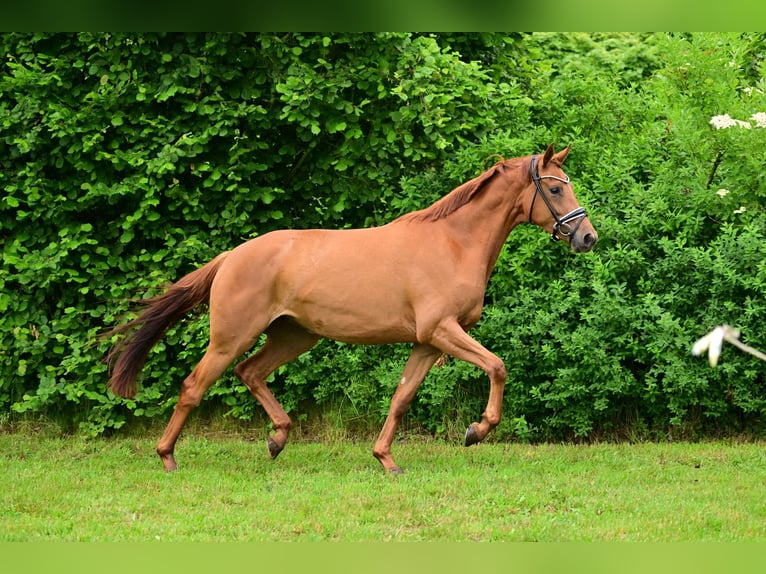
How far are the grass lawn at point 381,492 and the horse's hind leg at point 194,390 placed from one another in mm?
175

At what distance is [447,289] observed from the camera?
7168mm

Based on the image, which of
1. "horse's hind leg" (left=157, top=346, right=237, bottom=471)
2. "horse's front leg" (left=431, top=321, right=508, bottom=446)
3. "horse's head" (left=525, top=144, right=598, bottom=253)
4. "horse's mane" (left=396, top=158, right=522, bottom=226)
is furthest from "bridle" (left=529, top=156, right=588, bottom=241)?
"horse's hind leg" (left=157, top=346, right=237, bottom=471)

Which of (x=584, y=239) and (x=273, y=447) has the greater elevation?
(x=584, y=239)

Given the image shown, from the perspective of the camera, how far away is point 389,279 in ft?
24.0

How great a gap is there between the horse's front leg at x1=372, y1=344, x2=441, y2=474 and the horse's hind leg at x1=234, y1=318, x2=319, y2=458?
845 mm

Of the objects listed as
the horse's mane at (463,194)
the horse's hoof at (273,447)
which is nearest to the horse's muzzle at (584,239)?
the horse's mane at (463,194)

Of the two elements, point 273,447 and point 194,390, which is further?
point 273,447

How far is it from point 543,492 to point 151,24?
413cm

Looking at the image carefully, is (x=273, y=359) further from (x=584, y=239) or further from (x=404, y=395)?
(x=584, y=239)

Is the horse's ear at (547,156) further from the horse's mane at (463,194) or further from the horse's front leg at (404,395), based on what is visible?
the horse's front leg at (404,395)

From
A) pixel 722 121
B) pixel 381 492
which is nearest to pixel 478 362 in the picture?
pixel 381 492

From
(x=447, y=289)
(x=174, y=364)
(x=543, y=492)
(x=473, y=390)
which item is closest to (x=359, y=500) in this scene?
(x=543, y=492)

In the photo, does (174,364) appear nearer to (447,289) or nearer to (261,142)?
(261,142)

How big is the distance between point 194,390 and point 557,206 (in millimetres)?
3075
